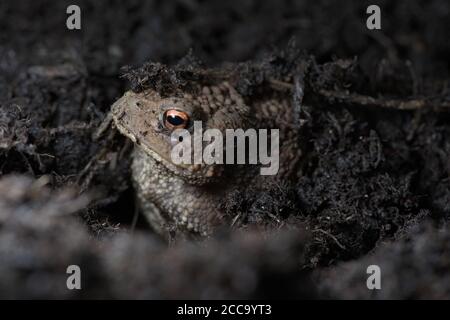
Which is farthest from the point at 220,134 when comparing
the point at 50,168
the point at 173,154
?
the point at 50,168

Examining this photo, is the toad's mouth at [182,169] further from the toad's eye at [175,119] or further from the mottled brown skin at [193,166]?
the toad's eye at [175,119]

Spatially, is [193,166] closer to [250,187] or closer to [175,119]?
A: [175,119]

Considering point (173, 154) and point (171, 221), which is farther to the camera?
point (171, 221)

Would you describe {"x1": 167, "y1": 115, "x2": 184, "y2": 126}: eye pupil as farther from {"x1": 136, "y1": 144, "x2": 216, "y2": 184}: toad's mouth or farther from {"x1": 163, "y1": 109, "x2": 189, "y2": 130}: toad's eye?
{"x1": 136, "y1": 144, "x2": 216, "y2": 184}: toad's mouth

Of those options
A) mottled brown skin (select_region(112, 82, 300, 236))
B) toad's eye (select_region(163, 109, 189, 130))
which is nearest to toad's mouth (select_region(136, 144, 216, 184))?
mottled brown skin (select_region(112, 82, 300, 236))

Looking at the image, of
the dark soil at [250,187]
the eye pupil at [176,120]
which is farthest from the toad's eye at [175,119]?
the dark soil at [250,187]

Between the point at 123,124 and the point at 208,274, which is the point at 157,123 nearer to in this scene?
the point at 123,124
